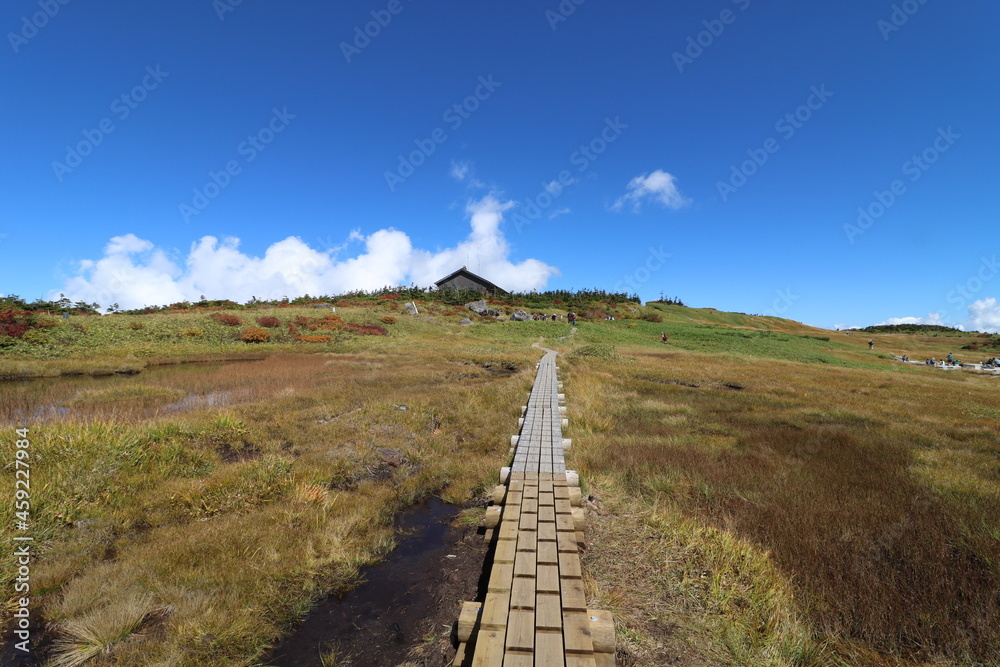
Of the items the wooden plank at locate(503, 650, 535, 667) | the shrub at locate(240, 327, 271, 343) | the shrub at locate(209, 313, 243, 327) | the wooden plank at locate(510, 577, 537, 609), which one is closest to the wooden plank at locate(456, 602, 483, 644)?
the wooden plank at locate(510, 577, 537, 609)

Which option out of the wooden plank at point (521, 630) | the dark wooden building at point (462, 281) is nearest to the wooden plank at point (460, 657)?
the wooden plank at point (521, 630)

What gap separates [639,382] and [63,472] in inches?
825

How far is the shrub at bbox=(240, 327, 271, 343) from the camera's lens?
115 ft

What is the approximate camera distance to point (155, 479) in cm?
744

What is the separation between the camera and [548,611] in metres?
3.79

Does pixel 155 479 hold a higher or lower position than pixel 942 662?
lower

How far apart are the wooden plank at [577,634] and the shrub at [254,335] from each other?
3989 cm

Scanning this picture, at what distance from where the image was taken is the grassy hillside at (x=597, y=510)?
4.05m

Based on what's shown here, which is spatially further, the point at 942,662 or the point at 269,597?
the point at 269,597

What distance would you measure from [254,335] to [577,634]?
133ft

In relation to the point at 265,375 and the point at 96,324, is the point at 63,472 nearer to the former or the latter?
the point at 265,375

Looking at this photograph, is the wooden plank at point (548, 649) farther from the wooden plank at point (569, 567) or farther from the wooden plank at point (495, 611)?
the wooden plank at point (569, 567)

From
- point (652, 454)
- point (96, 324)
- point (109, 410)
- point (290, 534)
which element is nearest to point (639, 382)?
point (652, 454)

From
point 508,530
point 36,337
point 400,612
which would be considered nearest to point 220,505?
point 400,612
